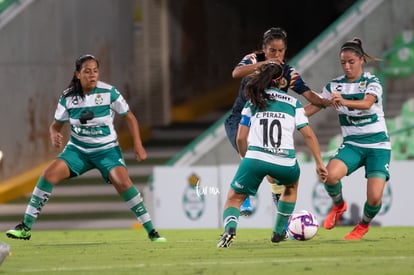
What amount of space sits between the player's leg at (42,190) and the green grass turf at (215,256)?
0.14m

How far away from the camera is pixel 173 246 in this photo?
458 inches

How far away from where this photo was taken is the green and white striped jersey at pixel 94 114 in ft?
40.1

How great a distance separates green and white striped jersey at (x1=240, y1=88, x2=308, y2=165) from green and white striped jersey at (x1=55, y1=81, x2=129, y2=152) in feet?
6.08

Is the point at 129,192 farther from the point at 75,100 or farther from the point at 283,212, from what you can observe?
the point at 283,212

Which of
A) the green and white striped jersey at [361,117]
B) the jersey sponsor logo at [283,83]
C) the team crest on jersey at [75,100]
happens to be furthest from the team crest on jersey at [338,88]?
the team crest on jersey at [75,100]

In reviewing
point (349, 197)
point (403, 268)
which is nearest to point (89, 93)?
point (403, 268)

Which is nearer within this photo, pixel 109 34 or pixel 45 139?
pixel 45 139

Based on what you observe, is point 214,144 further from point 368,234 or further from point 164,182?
point 368,234

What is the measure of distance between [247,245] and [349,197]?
5.55 m

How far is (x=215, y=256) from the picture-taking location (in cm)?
1009

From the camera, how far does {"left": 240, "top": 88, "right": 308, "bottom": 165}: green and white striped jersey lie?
35.4 feet

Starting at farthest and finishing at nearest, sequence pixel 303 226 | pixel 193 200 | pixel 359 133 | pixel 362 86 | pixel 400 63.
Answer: pixel 400 63 → pixel 193 200 → pixel 359 133 → pixel 362 86 → pixel 303 226

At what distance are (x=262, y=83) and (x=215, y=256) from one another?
1.57m

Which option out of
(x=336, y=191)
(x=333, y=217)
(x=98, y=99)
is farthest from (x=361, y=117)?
(x=98, y=99)
